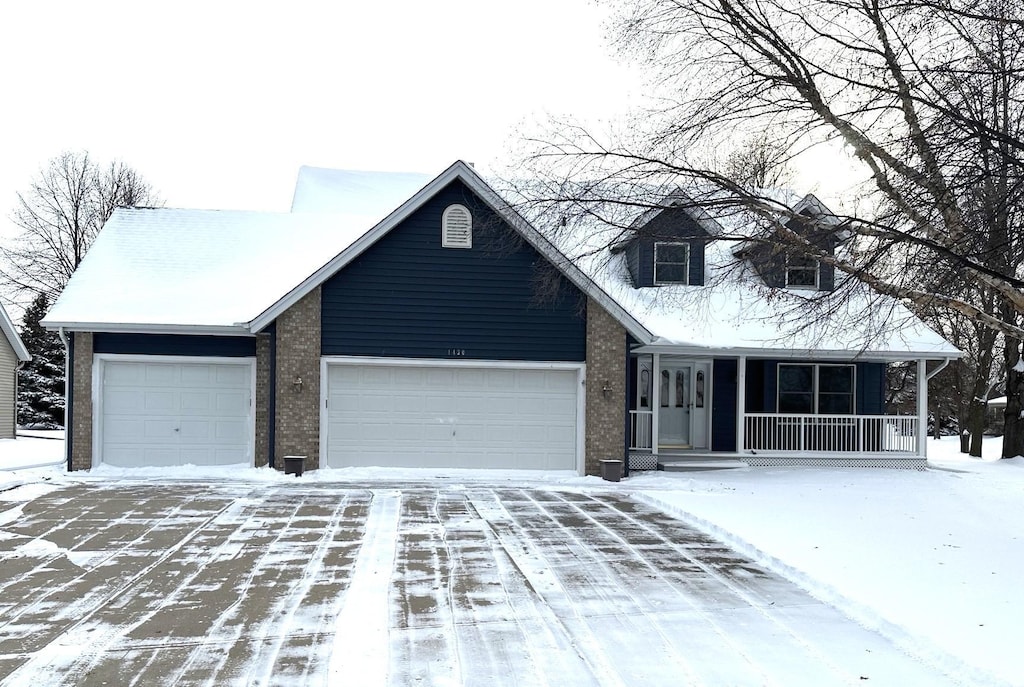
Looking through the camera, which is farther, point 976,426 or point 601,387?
point 976,426

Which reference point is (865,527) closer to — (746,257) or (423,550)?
(746,257)

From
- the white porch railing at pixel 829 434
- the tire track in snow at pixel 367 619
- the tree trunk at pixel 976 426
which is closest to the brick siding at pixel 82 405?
the tire track in snow at pixel 367 619

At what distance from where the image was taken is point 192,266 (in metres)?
20.6

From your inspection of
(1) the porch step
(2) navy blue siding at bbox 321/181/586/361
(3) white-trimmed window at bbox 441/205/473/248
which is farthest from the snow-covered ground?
(3) white-trimmed window at bbox 441/205/473/248

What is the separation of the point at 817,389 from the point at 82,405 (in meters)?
15.8

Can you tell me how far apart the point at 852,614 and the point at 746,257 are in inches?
279

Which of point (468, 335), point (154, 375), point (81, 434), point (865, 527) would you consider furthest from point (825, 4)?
point (81, 434)

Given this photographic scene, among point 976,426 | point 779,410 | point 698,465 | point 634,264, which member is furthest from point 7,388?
point 976,426

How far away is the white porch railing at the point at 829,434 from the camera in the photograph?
2086 cm

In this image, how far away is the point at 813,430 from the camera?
843 inches

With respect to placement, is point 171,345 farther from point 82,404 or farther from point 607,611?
point 607,611

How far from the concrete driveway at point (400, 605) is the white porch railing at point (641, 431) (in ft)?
23.7

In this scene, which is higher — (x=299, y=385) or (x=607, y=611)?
(x=299, y=385)

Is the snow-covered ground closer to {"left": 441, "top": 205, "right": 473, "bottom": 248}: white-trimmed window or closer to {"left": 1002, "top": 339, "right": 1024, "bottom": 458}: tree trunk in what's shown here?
{"left": 1002, "top": 339, "right": 1024, "bottom": 458}: tree trunk
